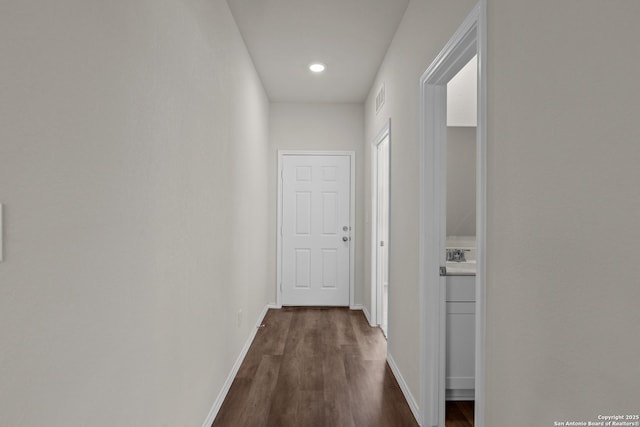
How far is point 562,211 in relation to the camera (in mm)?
1000

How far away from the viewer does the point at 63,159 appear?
0.92 metres

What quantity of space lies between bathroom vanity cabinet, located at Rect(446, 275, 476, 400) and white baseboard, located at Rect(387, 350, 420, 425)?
25 centimetres

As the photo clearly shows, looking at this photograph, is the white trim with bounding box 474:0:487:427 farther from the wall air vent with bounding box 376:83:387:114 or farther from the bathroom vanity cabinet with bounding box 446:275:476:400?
the wall air vent with bounding box 376:83:387:114

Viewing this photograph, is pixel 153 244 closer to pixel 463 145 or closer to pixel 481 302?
pixel 481 302

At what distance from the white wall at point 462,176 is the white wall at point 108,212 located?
1975 mm

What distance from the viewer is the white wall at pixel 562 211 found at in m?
0.82

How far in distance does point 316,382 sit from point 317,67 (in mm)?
2869

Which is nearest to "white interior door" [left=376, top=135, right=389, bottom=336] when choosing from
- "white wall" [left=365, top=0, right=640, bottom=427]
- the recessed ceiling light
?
the recessed ceiling light

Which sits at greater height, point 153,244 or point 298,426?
point 153,244

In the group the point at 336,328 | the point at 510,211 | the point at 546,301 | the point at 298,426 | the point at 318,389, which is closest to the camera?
the point at 546,301

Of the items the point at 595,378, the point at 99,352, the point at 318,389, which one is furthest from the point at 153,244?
the point at 318,389

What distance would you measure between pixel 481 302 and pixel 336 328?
9.27 feet

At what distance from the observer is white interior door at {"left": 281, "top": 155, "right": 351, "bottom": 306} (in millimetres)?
4973

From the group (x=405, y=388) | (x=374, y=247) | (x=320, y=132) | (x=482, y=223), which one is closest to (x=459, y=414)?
(x=405, y=388)
